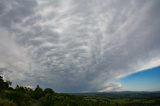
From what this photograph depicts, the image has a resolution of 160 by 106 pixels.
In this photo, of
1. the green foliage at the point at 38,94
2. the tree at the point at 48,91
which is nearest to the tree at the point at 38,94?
the green foliage at the point at 38,94

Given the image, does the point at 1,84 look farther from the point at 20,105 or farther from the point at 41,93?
the point at 20,105

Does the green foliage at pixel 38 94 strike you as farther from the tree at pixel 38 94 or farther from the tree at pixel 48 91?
the tree at pixel 48 91

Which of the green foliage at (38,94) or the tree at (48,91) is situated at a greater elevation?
the tree at (48,91)

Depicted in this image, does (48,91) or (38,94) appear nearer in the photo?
(38,94)

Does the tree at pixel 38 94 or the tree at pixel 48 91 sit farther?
the tree at pixel 48 91

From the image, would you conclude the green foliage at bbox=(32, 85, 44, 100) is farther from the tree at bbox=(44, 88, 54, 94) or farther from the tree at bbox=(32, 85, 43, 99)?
the tree at bbox=(44, 88, 54, 94)

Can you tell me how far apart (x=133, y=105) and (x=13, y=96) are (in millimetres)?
118844

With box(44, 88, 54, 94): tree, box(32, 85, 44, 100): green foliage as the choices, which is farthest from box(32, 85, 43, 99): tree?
box(44, 88, 54, 94): tree

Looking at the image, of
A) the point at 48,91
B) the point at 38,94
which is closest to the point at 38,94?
the point at 38,94

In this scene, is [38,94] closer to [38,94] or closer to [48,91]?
[38,94]

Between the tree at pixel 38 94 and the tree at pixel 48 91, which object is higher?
the tree at pixel 48 91

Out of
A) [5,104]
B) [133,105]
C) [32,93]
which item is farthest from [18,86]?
[133,105]

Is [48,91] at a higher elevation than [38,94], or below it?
higher

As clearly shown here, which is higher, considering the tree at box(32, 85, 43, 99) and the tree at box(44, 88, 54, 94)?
the tree at box(44, 88, 54, 94)
